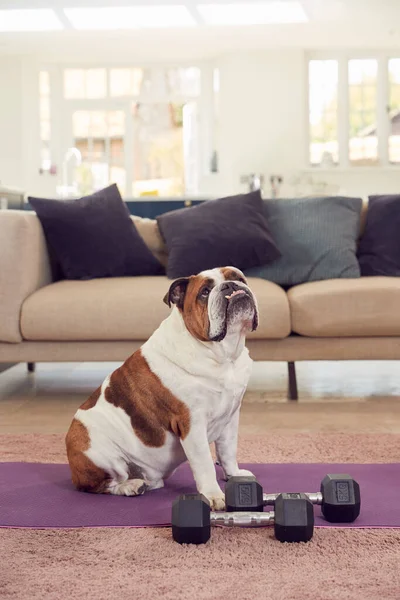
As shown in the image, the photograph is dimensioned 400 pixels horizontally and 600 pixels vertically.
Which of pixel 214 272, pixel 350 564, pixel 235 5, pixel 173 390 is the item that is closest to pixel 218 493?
pixel 173 390

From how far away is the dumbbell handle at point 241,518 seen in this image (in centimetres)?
152

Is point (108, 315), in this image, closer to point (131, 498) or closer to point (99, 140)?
A: point (131, 498)

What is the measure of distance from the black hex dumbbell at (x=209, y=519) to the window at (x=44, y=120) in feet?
28.3

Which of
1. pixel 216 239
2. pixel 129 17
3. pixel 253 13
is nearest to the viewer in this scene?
pixel 216 239

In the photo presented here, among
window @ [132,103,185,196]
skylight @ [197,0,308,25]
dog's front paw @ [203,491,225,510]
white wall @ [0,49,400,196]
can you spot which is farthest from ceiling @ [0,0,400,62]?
dog's front paw @ [203,491,225,510]

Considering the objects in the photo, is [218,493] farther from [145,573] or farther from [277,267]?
[277,267]

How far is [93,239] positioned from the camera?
133 inches

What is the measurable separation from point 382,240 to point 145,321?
46.6 inches

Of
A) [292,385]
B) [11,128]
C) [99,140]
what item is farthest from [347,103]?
[292,385]

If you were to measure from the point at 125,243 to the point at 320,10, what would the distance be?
524 centimetres

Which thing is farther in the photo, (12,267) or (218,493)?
(12,267)

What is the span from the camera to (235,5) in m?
7.70

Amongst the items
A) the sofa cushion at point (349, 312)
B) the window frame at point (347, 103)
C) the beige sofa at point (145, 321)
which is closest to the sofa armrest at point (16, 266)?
the beige sofa at point (145, 321)

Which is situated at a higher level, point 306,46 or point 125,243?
point 306,46
